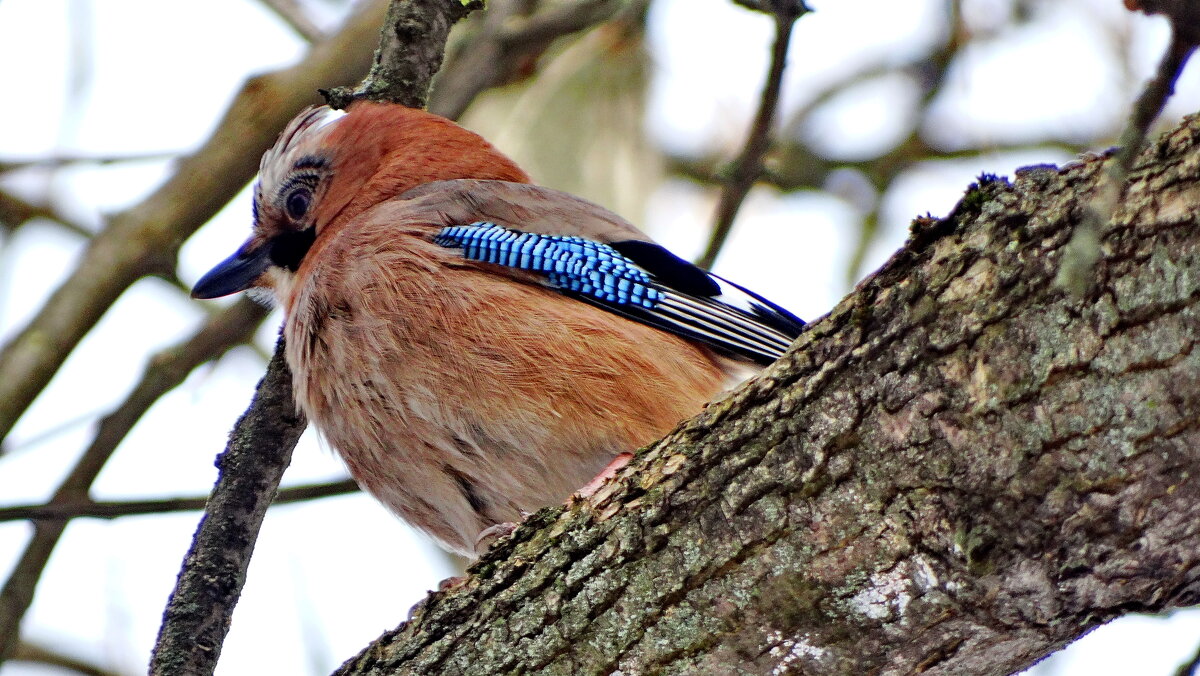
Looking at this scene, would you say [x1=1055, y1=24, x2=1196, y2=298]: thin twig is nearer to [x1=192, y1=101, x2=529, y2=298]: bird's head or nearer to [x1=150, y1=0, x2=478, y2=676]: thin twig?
[x1=150, y1=0, x2=478, y2=676]: thin twig

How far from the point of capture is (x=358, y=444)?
4230 mm

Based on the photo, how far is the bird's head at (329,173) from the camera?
5289 mm

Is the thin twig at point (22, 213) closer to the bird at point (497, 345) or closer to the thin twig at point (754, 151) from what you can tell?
the bird at point (497, 345)

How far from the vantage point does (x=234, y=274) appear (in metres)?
5.31

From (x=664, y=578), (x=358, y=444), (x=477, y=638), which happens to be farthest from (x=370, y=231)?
(x=664, y=578)

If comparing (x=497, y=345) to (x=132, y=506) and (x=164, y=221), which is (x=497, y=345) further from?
(x=164, y=221)

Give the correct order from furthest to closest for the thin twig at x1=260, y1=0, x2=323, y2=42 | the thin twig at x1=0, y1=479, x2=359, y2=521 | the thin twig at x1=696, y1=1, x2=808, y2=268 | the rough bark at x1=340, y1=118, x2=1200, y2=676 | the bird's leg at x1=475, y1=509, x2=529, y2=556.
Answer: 1. the thin twig at x1=260, y1=0, x2=323, y2=42
2. the thin twig at x1=696, y1=1, x2=808, y2=268
3. the thin twig at x1=0, y1=479, x2=359, y2=521
4. the bird's leg at x1=475, y1=509, x2=529, y2=556
5. the rough bark at x1=340, y1=118, x2=1200, y2=676

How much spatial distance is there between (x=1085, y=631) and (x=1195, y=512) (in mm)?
403

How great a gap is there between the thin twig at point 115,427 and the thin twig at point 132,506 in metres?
0.11

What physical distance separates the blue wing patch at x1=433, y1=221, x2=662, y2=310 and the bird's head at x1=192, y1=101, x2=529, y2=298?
850mm

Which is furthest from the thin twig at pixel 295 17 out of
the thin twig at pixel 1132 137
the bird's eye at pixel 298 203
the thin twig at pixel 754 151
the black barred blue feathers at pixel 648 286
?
the thin twig at pixel 1132 137

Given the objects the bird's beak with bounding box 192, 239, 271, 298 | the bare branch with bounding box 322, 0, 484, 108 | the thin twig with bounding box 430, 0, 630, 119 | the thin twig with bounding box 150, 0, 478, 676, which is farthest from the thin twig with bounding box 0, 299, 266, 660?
the thin twig with bounding box 430, 0, 630, 119

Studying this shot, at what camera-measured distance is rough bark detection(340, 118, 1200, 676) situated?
6.86 ft

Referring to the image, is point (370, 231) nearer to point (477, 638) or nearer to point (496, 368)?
point (496, 368)
